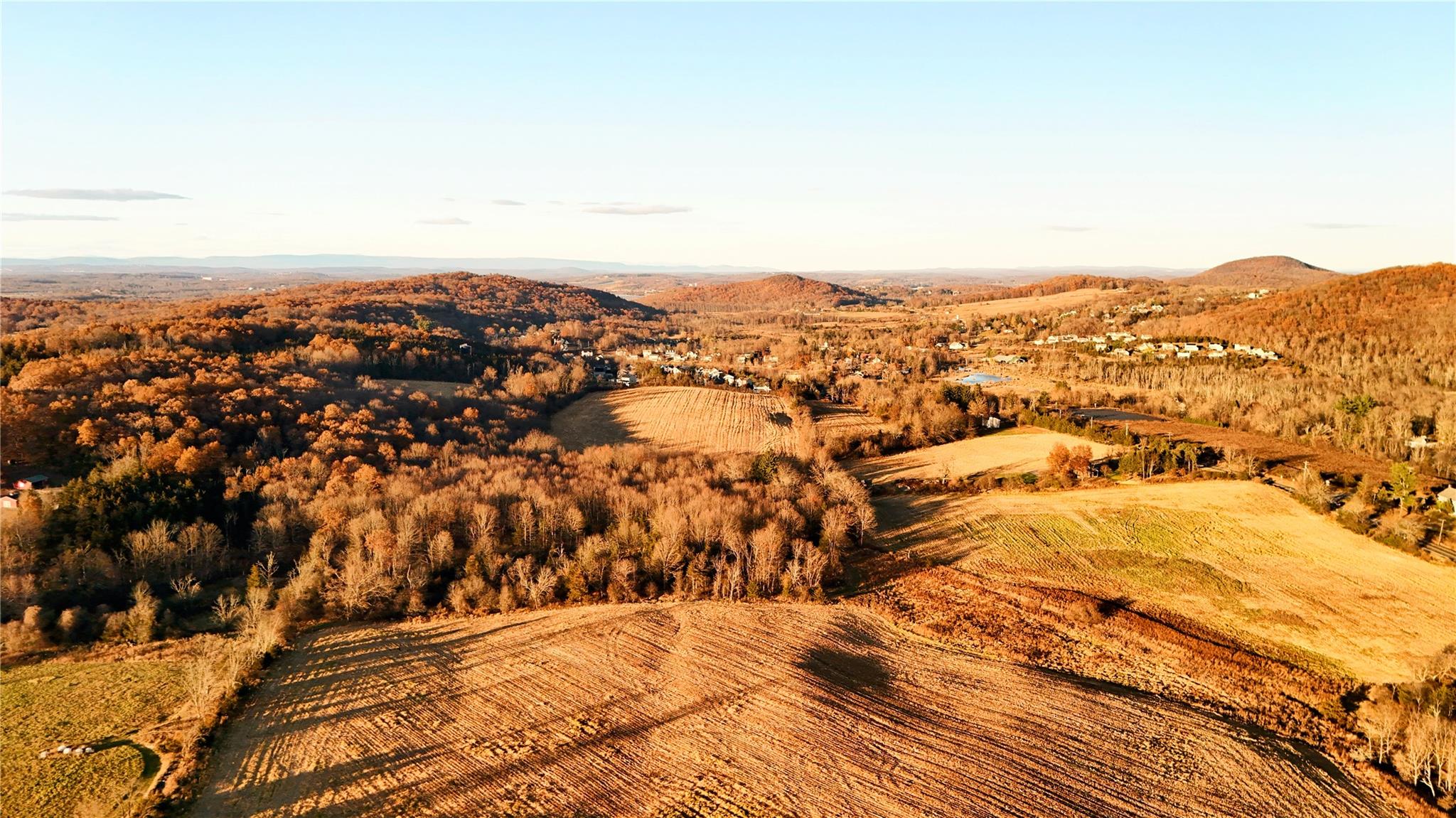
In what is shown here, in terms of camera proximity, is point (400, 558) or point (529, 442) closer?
point (400, 558)

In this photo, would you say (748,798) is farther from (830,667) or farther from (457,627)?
(457,627)

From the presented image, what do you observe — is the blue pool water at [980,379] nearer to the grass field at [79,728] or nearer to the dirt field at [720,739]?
the dirt field at [720,739]

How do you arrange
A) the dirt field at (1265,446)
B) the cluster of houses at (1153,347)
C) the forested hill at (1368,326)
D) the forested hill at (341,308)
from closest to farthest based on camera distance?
1. the dirt field at (1265,446)
2. the forested hill at (1368,326)
3. the forested hill at (341,308)
4. the cluster of houses at (1153,347)

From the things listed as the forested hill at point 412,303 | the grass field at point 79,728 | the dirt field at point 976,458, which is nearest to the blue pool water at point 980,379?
the dirt field at point 976,458

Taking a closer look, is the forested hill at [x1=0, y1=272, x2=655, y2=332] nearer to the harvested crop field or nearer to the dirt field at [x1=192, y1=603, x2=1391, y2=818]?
the harvested crop field

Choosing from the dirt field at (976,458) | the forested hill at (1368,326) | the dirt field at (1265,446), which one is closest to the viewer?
the dirt field at (1265,446)

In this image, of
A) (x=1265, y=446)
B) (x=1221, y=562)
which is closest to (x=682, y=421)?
(x=1221, y=562)

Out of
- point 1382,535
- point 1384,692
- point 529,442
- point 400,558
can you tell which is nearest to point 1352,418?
point 1382,535
